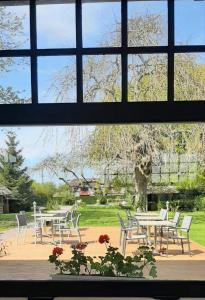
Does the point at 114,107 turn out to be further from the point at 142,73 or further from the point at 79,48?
the point at 142,73

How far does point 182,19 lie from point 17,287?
1628mm

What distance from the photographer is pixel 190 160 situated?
210 inches

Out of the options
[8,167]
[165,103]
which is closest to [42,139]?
[8,167]

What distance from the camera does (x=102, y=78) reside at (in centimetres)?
288

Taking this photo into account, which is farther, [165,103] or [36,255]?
[36,255]

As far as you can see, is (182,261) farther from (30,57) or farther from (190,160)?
(30,57)

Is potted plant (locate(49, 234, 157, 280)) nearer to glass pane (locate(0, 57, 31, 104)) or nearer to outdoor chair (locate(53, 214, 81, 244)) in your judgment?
glass pane (locate(0, 57, 31, 104))

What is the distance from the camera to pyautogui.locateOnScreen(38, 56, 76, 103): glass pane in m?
2.27

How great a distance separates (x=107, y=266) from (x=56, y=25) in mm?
1409

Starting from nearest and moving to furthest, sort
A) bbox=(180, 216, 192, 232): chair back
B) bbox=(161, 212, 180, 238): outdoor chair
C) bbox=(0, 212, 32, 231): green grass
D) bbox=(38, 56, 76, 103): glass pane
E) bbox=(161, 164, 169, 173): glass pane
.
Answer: bbox=(38, 56, 76, 103): glass pane → bbox=(0, 212, 32, 231): green grass → bbox=(180, 216, 192, 232): chair back → bbox=(161, 212, 180, 238): outdoor chair → bbox=(161, 164, 169, 173): glass pane

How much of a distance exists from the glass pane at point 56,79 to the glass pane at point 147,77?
0.31 m

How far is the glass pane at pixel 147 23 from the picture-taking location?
2287mm

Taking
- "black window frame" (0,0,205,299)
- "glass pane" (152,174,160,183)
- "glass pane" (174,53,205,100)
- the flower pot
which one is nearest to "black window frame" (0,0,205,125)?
"black window frame" (0,0,205,299)

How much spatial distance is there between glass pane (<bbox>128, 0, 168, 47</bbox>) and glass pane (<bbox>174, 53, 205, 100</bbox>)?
168mm
